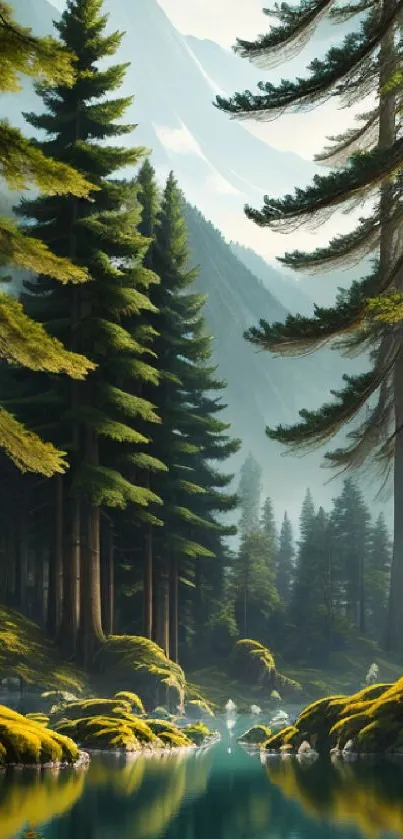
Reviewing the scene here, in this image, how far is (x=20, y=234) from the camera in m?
15.4

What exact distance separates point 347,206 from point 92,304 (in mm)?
12630

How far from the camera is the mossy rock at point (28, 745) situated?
1678 cm

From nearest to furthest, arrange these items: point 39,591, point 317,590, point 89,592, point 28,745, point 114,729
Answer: point 28,745 → point 114,729 → point 89,592 → point 39,591 → point 317,590

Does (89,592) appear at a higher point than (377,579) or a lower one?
lower

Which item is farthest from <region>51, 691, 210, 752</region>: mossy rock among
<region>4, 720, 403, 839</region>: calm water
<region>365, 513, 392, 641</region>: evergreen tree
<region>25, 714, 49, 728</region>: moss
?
<region>365, 513, 392, 641</region>: evergreen tree

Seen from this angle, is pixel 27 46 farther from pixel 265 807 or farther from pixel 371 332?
pixel 265 807

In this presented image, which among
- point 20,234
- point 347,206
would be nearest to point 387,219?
point 347,206

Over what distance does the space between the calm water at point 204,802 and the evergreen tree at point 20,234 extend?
198 inches

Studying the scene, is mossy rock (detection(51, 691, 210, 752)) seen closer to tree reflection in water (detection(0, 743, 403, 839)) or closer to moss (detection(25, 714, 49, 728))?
moss (detection(25, 714, 49, 728))

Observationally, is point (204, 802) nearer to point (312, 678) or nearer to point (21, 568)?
point (21, 568)

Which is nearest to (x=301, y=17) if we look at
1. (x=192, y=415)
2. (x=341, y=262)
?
(x=341, y=262)

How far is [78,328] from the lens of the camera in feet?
98.0

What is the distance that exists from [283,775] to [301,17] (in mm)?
14122

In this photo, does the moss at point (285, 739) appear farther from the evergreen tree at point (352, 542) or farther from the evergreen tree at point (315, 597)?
the evergreen tree at point (352, 542)
